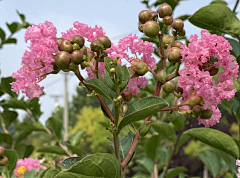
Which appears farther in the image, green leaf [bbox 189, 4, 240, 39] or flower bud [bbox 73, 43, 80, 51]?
green leaf [bbox 189, 4, 240, 39]

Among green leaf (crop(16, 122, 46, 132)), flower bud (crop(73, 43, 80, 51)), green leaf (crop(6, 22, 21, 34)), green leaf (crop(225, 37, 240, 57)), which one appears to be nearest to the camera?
flower bud (crop(73, 43, 80, 51))

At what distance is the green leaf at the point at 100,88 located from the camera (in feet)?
2.18

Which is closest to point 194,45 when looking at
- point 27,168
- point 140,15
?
point 140,15

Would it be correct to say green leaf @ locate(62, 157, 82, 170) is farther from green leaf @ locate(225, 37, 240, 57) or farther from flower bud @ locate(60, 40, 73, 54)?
green leaf @ locate(225, 37, 240, 57)

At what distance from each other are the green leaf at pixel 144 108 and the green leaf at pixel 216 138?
1.57ft

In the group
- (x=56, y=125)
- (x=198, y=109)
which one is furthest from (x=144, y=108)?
(x=56, y=125)

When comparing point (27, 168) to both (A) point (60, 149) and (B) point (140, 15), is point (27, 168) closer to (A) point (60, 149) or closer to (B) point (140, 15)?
(A) point (60, 149)

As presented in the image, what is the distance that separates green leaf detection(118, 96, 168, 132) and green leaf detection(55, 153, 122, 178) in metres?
0.11

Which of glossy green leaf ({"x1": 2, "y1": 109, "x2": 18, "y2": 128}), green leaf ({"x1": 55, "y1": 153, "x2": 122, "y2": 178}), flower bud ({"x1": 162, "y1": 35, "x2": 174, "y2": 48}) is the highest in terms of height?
flower bud ({"x1": 162, "y1": 35, "x2": 174, "y2": 48})

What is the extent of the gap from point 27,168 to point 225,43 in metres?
1.19

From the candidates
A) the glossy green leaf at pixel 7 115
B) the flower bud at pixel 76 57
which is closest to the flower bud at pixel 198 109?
the flower bud at pixel 76 57

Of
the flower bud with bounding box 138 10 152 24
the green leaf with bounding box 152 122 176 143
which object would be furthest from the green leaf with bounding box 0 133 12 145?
the flower bud with bounding box 138 10 152 24

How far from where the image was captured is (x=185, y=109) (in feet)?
2.73

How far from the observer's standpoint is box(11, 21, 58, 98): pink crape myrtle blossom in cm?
74
